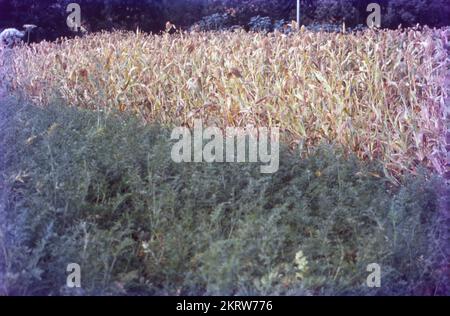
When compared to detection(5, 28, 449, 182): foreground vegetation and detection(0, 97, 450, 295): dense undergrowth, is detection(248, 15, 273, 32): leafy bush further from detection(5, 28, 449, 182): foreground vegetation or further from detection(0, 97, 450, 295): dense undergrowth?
detection(0, 97, 450, 295): dense undergrowth

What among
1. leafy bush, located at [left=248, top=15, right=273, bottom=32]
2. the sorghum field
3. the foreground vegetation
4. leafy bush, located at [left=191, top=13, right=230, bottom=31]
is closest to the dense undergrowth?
the sorghum field

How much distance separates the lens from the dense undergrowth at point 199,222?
263cm

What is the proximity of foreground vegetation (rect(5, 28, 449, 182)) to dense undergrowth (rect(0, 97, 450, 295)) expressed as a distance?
35 cm

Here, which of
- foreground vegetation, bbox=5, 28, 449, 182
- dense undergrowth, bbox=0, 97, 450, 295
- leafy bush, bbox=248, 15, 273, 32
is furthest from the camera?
leafy bush, bbox=248, 15, 273, 32

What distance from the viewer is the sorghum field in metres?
2.69

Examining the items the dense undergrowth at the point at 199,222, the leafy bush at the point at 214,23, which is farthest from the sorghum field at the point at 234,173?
the leafy bush at the point at 214,23

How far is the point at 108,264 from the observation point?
2742 millimetres

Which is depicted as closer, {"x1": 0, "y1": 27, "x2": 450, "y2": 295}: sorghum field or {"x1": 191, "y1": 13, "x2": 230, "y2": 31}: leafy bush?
{"x1": 0, "y1": 27, "x2": 450, "y2": 295}: sorghum field

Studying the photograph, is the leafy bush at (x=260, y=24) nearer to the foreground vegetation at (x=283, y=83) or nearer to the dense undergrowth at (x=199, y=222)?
the foreground vegetation at (x=283, y=83)

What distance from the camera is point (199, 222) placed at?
3.05 m

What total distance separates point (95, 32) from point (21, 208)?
2.79 meters

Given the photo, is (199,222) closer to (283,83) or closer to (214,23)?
(283,83)

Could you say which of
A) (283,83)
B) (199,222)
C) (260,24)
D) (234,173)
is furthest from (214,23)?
(199,222)
